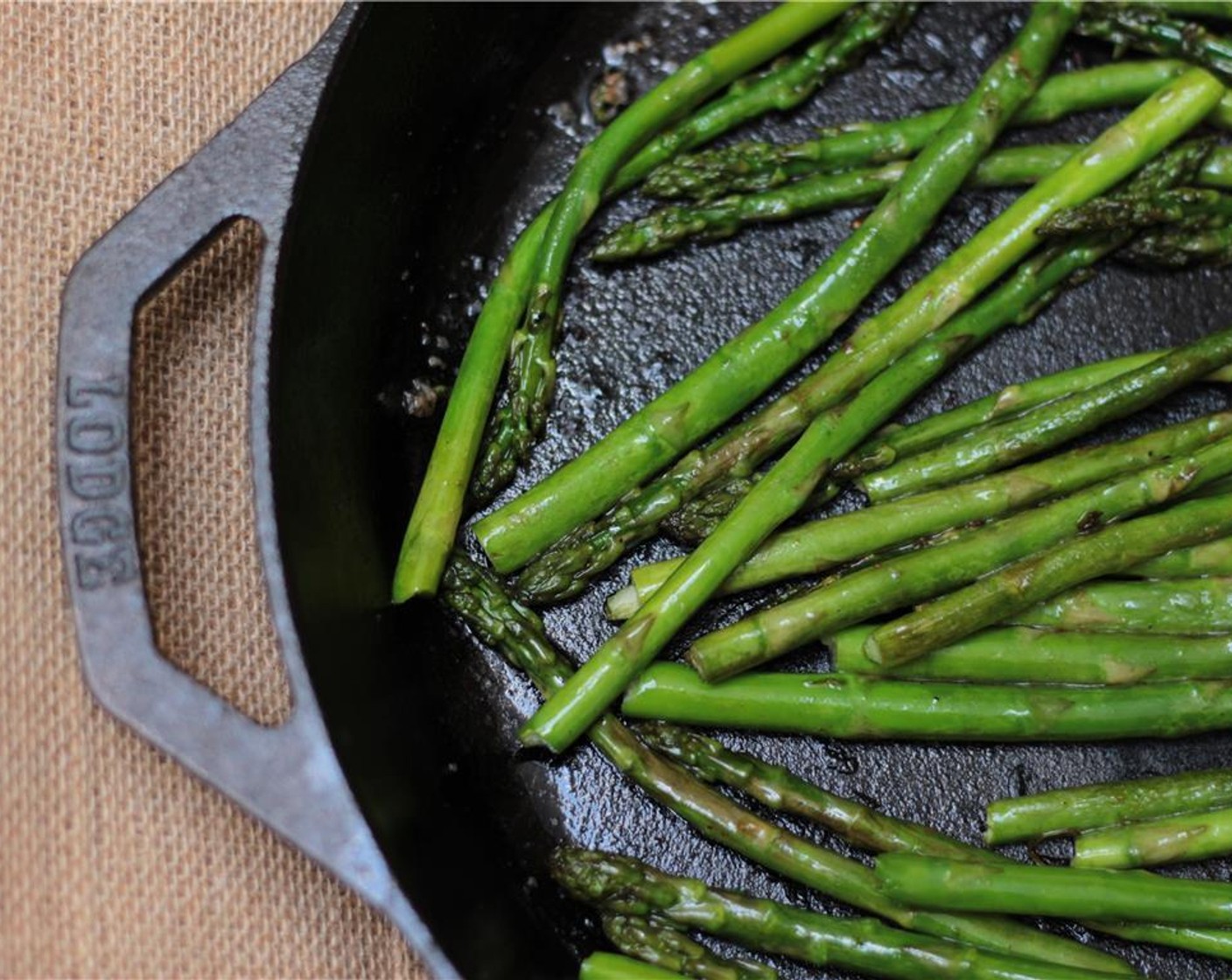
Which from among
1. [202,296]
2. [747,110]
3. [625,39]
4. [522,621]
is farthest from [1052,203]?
[202,296]

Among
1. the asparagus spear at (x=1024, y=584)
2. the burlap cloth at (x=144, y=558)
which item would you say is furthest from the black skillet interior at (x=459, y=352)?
the asparagus spear at (x=1024, y=584)

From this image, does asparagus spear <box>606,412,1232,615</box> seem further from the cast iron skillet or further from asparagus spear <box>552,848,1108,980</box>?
asparagus spear <box>552,848,1108,980</box>

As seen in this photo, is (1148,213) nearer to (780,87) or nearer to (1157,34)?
(1157,34)

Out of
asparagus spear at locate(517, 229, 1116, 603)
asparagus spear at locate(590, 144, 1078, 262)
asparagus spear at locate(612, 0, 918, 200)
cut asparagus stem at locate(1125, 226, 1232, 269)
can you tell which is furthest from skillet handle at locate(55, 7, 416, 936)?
cut asparagus stem at locate(1125, 226, 1232, 269)

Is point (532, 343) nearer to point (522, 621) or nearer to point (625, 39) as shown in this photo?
point (522, 621)

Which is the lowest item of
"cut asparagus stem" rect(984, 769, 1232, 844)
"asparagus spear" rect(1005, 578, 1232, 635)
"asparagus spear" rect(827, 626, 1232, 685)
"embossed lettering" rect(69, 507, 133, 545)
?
"cut asparagus stem" rect(984, 769, 1232, 844)

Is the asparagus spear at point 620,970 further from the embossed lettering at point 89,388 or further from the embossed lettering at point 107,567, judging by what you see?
the embossed lettering at point 89,388
